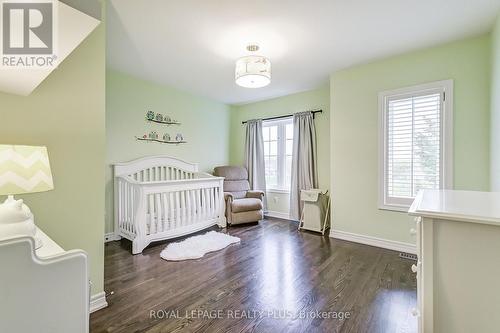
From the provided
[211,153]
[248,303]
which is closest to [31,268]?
[248,303]

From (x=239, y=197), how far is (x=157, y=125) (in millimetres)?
1957

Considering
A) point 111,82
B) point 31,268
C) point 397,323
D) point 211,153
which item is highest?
point 111,82

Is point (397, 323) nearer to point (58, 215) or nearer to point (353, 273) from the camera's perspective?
point (353, 273)

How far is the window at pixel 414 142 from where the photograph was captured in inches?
102

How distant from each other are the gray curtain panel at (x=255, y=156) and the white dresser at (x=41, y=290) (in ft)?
13.2

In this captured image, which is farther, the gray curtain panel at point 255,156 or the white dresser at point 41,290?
the gray curtain panel at point 255,156

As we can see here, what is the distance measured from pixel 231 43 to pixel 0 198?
2301 millimetres

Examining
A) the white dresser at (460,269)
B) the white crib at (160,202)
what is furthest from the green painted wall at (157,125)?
the white dresser at (460,269)

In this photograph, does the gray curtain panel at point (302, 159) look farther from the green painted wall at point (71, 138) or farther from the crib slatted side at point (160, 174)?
the green painted wall at point (71, 138)

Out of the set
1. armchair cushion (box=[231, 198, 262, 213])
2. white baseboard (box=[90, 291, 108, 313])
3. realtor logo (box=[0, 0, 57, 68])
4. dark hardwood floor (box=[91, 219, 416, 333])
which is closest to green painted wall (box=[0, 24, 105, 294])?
white baseboard (box=[90, 291, 108, 313])

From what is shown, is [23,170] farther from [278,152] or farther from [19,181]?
[278,152]

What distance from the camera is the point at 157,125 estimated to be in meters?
3.92

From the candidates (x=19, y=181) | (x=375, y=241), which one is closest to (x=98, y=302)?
(x=19, y=181)

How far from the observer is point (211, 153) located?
4855mm
